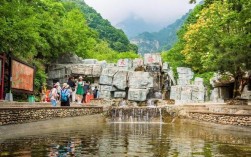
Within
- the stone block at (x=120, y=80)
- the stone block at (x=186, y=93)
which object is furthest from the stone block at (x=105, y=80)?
the stone block at (x=186, y=93)

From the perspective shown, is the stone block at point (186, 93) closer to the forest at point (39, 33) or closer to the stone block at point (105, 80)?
the stone block at point (105, 80)

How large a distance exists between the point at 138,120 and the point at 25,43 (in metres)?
12.7

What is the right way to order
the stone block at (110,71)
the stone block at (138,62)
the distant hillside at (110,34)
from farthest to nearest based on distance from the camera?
the distant hillside at (110,34), the stone block at (138,62), the stone block at (110,71)

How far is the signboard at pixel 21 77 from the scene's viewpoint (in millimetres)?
19688

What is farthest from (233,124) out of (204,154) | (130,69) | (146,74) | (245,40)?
(130,69)

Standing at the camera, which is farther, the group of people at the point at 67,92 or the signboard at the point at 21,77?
the group of people at the point at 67,92

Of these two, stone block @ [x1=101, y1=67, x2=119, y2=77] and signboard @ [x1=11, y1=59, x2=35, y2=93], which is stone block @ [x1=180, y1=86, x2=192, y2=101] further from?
signboard @ [x1=11, y1=59, x2=35, y2=93]

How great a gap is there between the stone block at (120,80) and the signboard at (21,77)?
20.2m

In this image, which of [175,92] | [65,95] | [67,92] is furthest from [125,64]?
[67,92]

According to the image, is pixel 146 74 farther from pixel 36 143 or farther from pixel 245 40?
pixel 36 143

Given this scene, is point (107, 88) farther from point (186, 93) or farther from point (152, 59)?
point (186, 93)

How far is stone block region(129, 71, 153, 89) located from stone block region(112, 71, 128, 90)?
75cm

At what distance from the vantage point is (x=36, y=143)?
927 centimetres

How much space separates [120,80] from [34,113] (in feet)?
87.0
